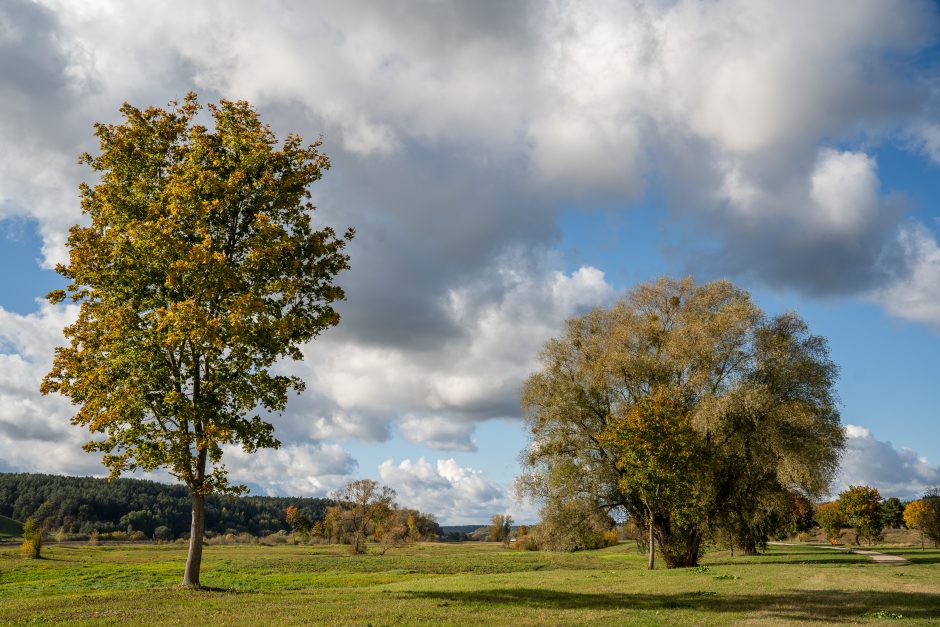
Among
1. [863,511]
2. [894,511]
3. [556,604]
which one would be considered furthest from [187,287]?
[894,511]

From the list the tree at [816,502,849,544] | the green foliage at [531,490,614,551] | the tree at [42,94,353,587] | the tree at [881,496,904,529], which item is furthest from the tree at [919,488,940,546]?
the tree at [42,94,353,587]

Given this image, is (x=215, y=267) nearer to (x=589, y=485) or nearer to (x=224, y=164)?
(x=224, y=164)

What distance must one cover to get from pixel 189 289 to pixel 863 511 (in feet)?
404

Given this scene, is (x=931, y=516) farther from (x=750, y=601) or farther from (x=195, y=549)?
(x=195, y=549)

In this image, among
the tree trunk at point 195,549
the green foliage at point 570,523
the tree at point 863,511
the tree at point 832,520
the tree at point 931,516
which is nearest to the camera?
the tree trunk at point 195,549

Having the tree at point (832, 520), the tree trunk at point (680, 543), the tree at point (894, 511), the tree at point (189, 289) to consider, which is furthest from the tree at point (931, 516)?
the tree at point (189, 289)

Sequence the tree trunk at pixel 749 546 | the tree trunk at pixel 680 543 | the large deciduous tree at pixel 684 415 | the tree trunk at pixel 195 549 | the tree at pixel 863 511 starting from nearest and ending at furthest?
1. the tree trunk at pixel 195 549
2. the large deciduous tree at pixel 684 415
3. the tree trunk at pixel 680 543
4. the tree trunk at pixel 749 546
5. the tree at pixel 863 511

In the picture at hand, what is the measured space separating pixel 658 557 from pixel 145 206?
55.1 metres

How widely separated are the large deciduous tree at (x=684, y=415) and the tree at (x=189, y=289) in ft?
87.5

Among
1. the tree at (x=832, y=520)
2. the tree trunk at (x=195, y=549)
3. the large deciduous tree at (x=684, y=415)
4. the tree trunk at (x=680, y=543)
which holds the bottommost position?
the tree at (x=832, y=520)

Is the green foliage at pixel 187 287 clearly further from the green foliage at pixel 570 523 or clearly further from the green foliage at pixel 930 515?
the green foliage at pixel 930 515

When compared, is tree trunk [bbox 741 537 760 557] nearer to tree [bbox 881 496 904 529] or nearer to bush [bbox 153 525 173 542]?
tree [bbox 881 496 904 529]

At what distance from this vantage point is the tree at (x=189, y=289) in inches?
1013

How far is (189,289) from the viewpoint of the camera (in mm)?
26812
